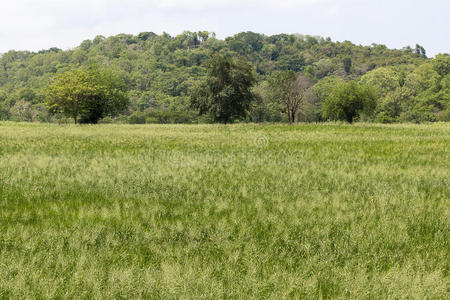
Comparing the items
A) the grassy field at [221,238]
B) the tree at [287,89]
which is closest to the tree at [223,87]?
the tree at [287,89]

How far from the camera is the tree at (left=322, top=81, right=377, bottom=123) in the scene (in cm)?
6169

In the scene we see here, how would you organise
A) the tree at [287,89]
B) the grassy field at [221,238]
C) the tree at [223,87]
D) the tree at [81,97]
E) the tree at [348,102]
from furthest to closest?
the tree at [287,89]
the tree at [348,102]
the tree at [81,97]
the tree at [223,87]
the grassy field at [221,238]

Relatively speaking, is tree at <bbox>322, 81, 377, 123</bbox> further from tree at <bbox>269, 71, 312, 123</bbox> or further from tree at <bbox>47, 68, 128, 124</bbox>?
tree at <bbox>47, 68, 128, 124</bbox>

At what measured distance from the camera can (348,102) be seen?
61.6 metres

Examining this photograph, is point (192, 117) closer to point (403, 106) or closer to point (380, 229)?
point (403, 106)

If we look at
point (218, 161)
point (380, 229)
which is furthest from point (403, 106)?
point (380, 229)

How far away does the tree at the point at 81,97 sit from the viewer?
58.5 m

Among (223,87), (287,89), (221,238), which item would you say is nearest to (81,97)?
(223,87)

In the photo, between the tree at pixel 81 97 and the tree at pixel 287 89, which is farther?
the tree at pixel 287 89

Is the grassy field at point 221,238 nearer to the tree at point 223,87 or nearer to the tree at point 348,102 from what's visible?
the tree at point 223,87

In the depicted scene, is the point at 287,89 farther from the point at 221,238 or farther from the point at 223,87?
the point at 221,238

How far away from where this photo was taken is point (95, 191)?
9648mm

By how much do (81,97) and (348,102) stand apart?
42.7 m

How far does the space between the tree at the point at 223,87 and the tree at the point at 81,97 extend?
16.4 metres
